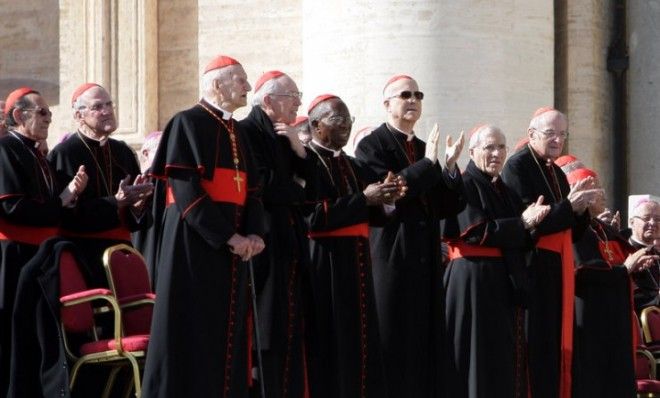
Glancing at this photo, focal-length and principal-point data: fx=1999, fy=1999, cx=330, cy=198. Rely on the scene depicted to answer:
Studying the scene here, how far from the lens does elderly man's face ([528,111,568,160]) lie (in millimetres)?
11312

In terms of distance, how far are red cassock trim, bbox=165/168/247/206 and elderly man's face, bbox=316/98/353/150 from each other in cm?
102

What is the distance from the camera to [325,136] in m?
10.3

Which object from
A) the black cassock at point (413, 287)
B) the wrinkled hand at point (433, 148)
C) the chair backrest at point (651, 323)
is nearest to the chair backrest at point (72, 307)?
the black cassock at point (413, 287)

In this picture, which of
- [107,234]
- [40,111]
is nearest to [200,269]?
[107,234]

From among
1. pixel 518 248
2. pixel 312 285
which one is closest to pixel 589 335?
pixel 518 248

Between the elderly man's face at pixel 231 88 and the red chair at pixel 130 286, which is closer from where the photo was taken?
the elderly man's face at pixel 231 88

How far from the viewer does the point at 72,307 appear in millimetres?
9828

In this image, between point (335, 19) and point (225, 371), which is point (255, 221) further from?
point (335, 19)

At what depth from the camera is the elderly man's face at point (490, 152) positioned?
36.5 ft

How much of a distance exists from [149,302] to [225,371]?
1019mm

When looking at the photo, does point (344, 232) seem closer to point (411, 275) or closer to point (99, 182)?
point (411, 275)

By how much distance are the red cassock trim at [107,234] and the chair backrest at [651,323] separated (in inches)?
143

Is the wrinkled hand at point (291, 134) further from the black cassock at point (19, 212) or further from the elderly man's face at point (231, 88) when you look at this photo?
→ the black cassock at point (19, 212)

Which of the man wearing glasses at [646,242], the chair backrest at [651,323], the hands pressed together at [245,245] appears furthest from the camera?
the man wearing glasses at [646,242]
